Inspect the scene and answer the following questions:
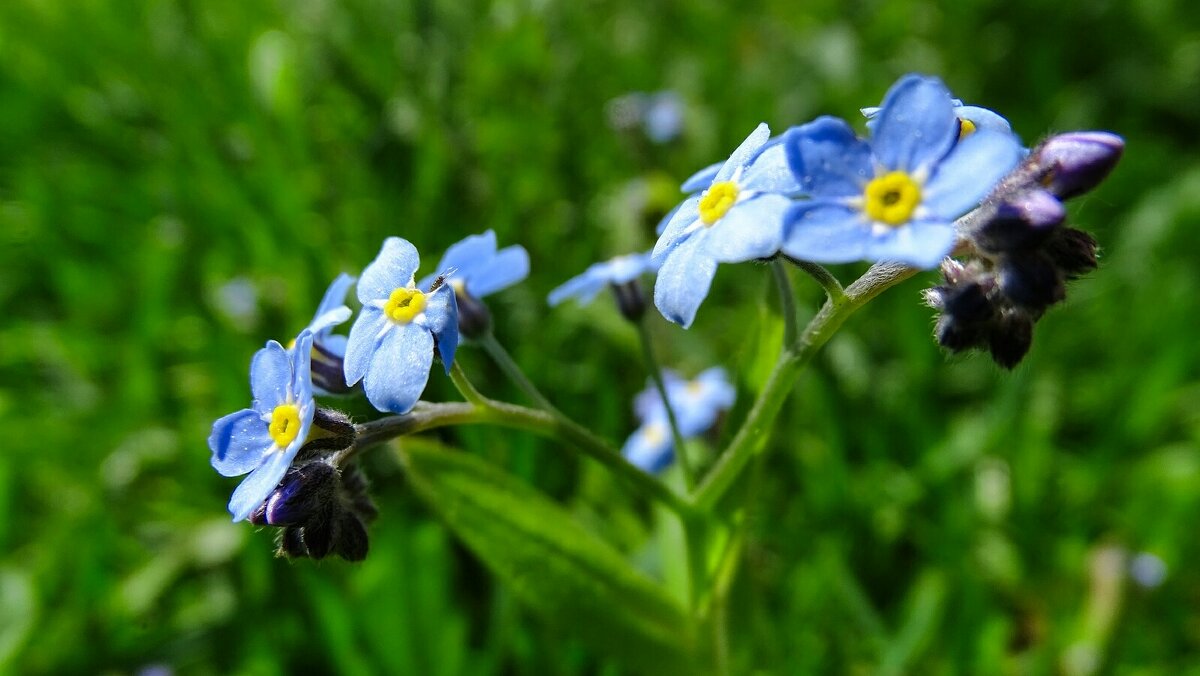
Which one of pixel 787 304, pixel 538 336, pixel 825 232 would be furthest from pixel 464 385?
pixel 538 336

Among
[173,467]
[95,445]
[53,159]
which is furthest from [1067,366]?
[53,159]

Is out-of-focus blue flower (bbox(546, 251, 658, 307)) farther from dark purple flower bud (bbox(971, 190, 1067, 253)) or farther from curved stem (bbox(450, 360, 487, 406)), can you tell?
dark purple flower bud (bbox(971, 190, 1067, 253))

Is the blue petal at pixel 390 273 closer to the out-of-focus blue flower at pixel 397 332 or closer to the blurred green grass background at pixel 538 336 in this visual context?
the out-of-focus blue flower at pixel 397 332

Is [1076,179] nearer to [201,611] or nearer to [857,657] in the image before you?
[857,657]

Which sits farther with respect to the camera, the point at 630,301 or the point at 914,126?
the point at 630,301

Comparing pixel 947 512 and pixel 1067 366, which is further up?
pixel 947 512

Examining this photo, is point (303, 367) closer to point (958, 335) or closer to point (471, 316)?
point (471, 316)
